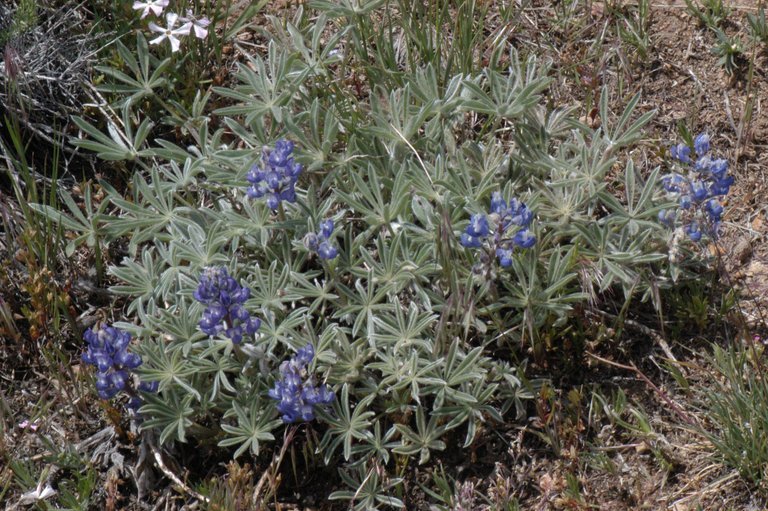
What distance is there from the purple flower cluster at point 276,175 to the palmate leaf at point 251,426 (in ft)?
2.36

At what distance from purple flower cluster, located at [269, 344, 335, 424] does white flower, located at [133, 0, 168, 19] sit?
183 cm

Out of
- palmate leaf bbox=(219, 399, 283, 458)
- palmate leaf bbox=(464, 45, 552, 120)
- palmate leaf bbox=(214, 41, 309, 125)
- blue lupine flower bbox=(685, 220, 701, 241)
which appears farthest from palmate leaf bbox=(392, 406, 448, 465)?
palmate leaf bbox=(214, 41, 309, 125)

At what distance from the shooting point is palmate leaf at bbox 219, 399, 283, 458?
3.31m

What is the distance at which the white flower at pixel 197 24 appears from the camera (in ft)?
14.0

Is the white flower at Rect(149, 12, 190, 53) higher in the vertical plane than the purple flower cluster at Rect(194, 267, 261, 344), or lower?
higher

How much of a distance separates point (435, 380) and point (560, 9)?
2.23 meters

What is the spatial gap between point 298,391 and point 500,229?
34.2 inches

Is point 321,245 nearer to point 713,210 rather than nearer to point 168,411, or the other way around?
point 168,411

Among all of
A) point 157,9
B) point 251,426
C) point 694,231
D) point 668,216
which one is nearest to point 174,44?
point 157,9

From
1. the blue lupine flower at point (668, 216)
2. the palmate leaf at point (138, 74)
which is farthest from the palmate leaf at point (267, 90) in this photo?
the blue lupine flower at point (668, 216)

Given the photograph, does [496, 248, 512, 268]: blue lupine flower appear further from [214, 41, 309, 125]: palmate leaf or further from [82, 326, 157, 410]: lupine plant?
[82, 326, 157, 410]: lupine plant

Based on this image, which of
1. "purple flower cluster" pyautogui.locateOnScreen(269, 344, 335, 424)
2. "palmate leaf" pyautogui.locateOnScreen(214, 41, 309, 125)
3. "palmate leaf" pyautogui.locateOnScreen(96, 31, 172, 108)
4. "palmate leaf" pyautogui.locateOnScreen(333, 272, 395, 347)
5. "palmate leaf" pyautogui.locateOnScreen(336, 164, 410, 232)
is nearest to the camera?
"purple flower cluster" pyautogui.locateOnScreen(269, 344, 335, 424)

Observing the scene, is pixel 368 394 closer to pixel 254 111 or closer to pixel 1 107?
pixel 254 111

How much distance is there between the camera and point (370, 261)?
3.48 meters
